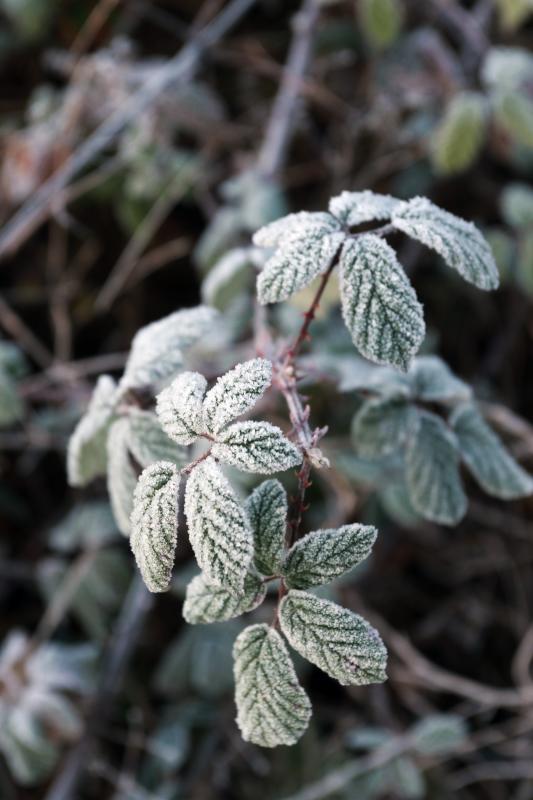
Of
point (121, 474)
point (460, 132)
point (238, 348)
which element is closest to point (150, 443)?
point (121, 474)

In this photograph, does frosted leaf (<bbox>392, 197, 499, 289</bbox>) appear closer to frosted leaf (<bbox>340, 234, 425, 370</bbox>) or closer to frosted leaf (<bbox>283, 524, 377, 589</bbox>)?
frosted leaf (<bbox>340, 234, 425, 370</bbox>)

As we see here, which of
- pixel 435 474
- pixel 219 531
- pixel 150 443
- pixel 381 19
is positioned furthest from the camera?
pixel 381 19

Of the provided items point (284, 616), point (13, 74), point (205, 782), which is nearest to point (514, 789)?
point (205, 782)

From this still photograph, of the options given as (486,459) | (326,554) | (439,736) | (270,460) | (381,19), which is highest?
(381,19)

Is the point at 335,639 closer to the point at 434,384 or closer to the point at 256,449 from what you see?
the point at 256,449

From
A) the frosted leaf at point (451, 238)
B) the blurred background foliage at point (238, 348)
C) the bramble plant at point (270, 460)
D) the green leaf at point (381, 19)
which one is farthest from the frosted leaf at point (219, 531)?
the green leaf at point (381, 19)

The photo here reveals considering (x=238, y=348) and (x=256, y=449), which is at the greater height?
(x=256, y=449)

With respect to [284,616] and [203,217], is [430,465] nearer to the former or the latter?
[284,616]

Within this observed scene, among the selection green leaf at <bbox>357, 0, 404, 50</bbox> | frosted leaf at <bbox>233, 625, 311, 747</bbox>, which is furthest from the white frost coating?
green leaf at <bbox>357, 0, 404, 50</bbox>
